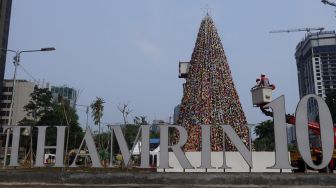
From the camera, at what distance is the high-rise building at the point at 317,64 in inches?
3927

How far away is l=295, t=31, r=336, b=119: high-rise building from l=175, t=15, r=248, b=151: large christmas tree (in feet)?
237

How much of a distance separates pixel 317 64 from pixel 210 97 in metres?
86.2

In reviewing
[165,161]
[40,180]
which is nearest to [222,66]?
[165,161]

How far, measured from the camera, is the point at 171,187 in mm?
12148

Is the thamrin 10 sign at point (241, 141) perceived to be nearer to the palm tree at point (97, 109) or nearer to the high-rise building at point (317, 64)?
the palm tree at point (97, 109)

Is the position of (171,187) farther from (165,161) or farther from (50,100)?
(50,100)

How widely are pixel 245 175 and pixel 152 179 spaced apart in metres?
2.87

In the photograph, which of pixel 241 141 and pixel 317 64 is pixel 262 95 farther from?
pixel 317 64

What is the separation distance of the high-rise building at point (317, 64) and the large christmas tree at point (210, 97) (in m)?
72.2

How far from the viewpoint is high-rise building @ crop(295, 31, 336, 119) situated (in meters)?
99.8

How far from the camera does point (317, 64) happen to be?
10700 centimetres

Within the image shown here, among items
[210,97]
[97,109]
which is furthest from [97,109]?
[210,97]

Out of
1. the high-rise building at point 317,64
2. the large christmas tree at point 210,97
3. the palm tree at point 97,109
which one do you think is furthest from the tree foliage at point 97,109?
the high-rise building at point 317,64

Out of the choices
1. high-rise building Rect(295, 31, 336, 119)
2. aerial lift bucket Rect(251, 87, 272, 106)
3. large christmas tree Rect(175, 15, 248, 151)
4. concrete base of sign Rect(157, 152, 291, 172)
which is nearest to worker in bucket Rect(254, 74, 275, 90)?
aerial lift bucket Rect(251, 87, 272, 106)
